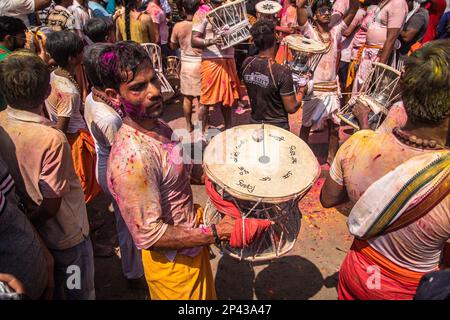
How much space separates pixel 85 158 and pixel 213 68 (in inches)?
120

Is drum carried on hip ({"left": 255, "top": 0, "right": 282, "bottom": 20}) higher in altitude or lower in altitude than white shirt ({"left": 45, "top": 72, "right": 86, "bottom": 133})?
lower

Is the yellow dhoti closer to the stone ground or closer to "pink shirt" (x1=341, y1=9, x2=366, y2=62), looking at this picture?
the stone ground

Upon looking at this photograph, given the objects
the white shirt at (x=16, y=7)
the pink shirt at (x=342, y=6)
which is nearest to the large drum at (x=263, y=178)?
the white shirt at (x=16, y=7)

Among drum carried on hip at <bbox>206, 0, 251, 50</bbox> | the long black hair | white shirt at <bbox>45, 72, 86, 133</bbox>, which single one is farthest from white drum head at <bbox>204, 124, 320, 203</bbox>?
the long black hair

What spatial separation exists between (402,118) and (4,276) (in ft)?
8.96

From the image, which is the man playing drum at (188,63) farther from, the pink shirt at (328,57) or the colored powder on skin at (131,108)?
the colored powder on skin at (131,108)

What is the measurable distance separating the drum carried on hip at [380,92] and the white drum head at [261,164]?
129cm

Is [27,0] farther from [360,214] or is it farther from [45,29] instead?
[360,214]

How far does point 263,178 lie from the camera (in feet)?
7.84

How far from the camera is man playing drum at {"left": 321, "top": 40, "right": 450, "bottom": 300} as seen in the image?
1751 millimetres

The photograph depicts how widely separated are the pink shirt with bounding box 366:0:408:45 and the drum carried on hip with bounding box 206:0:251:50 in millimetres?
2026

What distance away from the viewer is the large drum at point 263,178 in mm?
2260

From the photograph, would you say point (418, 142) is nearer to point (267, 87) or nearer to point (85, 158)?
point (267, 87)

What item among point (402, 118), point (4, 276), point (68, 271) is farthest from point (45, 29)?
point (402, 118)
